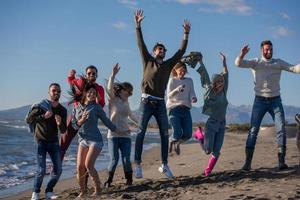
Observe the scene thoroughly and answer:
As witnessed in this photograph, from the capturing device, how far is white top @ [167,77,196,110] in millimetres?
8320

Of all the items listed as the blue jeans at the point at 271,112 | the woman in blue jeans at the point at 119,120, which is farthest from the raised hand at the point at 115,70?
the blue jeans at the point at 271,112

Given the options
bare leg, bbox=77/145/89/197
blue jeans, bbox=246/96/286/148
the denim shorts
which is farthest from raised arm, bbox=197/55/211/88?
bare leg, bbox=77/145/89/197

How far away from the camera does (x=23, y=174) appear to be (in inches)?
465

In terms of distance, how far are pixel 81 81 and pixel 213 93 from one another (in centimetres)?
236

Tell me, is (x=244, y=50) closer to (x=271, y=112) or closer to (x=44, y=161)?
(x=271, y=112)

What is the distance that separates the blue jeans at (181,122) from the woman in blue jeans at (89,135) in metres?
1.48

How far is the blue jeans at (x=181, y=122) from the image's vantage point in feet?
27.5

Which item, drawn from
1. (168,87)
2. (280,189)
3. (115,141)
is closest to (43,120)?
(115,141)

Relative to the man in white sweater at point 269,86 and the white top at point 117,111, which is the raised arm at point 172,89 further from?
the man in white sweater at point 269,86

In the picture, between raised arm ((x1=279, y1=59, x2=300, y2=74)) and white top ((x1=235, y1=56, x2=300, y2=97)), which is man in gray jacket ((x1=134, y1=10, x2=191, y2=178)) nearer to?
white top ((x1=235, y1=56, x2=300, y2=97))

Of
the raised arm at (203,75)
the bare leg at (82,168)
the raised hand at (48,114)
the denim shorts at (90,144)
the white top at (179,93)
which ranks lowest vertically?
the bare leg at (82,168)

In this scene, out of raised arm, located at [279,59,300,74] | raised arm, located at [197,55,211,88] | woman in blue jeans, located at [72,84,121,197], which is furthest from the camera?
raised arm, located at [197,55,211,88]

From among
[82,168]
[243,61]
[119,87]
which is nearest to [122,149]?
[82,168]

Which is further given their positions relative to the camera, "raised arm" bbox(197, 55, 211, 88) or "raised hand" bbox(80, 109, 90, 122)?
"raised arm" bbox(197, 55, 211, 88)
